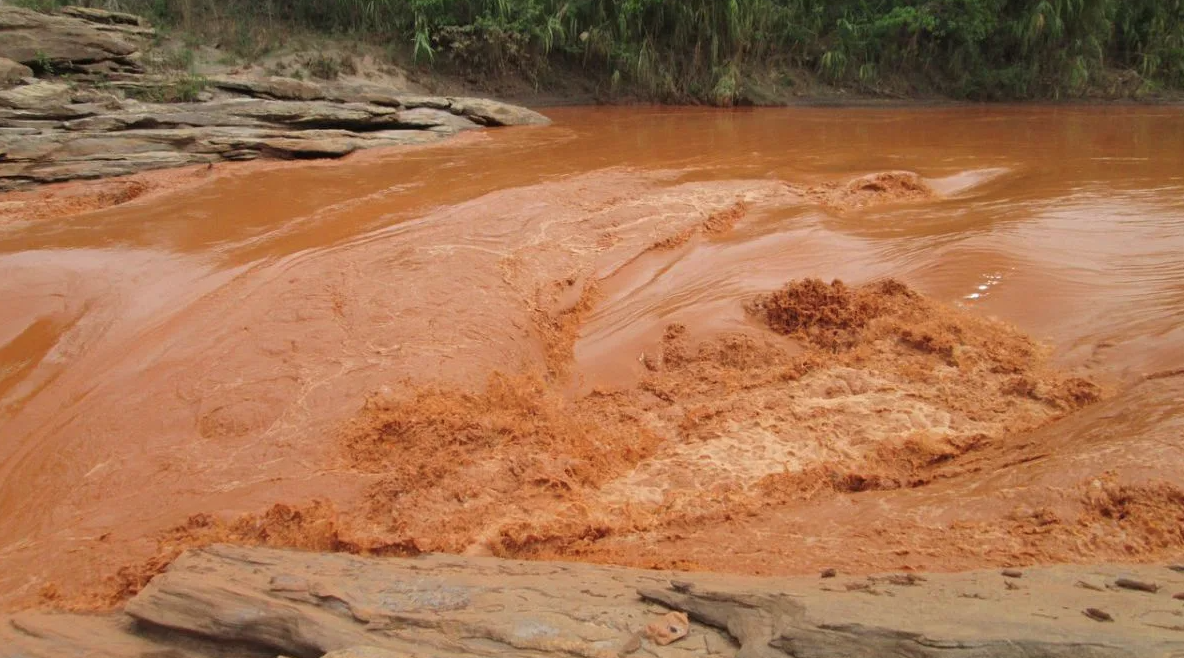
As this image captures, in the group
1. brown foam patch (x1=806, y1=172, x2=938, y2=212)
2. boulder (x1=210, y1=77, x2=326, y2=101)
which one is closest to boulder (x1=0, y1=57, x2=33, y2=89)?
boulder (x1=210, y1=77, x2=326, y2=101)

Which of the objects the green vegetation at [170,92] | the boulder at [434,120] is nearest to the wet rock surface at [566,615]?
the boulder at [434,120]

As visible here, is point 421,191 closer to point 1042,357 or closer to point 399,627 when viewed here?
point 1042,357

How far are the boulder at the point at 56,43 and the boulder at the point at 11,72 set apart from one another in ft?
1.62

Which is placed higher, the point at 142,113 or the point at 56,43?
the point at 56,43

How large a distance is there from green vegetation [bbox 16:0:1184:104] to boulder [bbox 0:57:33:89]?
16.2ft

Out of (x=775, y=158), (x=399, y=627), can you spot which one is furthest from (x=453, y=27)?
(x=399, y=627)

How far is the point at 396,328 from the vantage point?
4.62m

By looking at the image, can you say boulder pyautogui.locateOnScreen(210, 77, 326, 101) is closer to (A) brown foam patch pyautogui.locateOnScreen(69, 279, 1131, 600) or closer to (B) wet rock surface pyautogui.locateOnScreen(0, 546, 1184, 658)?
(A) brown foam patch pyautogui.locateOnScreen(69, 279, 1131, 600)

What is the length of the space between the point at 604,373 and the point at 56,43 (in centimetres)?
1051

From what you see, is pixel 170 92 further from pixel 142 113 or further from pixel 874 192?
pixel 874 192

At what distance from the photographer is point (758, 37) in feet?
52.1

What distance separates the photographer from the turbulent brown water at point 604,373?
116 inches

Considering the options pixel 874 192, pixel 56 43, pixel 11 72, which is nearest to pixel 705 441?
pixel 874 192

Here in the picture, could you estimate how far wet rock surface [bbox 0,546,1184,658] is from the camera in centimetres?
166
